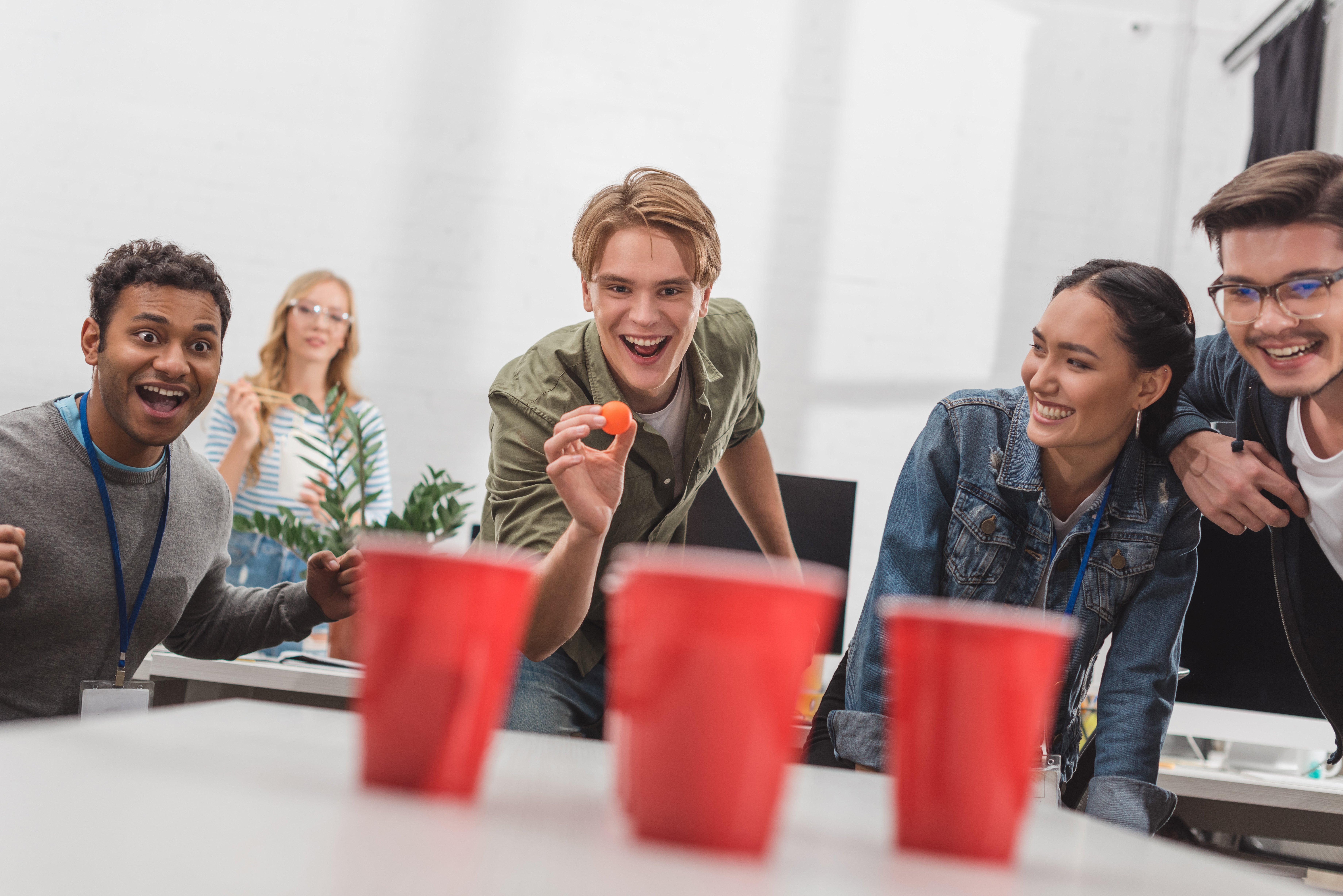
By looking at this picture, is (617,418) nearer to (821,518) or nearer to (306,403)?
(306,403)

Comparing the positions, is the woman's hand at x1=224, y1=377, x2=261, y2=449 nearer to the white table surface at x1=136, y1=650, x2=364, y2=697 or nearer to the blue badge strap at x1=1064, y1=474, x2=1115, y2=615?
the white table surface at x1=136, y1=650, x2=364, y2=697

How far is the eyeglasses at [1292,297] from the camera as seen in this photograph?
1622mm

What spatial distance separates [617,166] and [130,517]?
420 centimetres

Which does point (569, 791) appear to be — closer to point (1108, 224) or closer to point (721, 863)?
point (721, 863)

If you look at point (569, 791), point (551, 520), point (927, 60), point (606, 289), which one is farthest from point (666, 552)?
point (927, 60)

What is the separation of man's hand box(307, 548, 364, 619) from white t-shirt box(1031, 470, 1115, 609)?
111cm

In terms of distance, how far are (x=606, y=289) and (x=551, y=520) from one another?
1.48 feet

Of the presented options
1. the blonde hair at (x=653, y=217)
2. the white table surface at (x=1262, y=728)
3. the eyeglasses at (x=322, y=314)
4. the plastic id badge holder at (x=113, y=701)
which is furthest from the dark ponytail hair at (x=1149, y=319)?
the eyeglasses at (x=322, y=314)

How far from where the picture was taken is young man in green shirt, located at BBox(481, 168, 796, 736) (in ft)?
6.36

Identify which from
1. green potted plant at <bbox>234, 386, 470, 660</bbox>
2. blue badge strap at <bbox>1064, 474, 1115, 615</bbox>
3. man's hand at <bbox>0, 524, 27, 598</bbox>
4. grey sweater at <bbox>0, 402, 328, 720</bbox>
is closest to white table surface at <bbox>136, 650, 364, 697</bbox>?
green potted plant at <bbox>234, 386, 470, 660</bbox>

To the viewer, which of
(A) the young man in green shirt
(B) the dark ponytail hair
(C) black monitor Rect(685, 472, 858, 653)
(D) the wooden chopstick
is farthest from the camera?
(D) the wooden chopstick

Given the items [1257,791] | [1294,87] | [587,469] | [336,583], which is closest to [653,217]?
[587,469]

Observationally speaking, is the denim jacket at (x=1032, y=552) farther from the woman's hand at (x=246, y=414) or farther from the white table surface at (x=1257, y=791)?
the woman's hand at (x=246, y=414)

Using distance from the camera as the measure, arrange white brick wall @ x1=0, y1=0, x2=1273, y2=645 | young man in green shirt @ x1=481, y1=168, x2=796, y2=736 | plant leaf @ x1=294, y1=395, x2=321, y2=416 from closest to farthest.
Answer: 1. young man in green shirt @ x1=481, y1=168, x2=796, y2=736
2. plant leaf @ x1=294, y1=395, x2=321, y2=416
3. white brick wall @ x1=0, y1=0, x2=1273, y2=645
